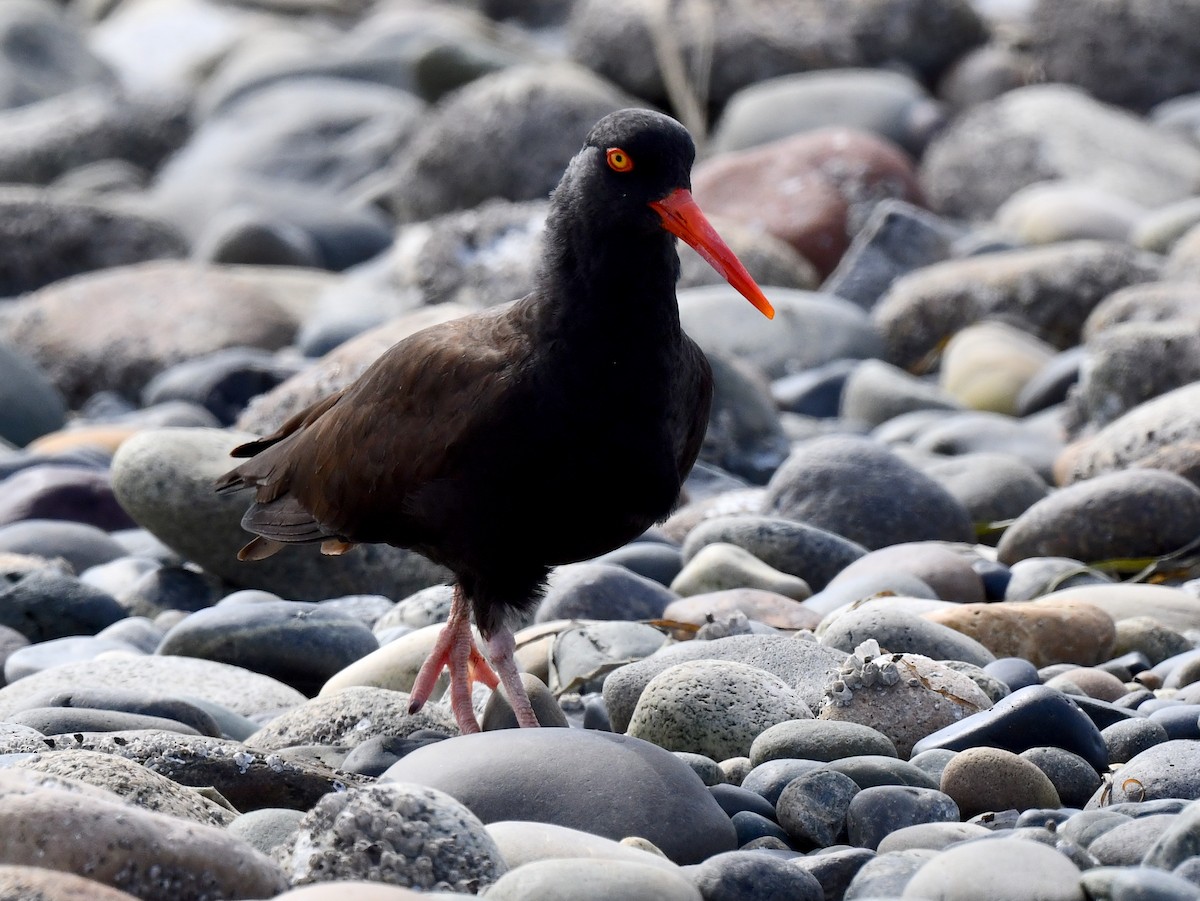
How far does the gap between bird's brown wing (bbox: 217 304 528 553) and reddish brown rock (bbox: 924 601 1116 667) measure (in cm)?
179

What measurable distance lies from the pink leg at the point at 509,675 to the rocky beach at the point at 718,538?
0.17 metres

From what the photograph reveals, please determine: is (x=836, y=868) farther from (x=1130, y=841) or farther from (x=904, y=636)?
(x=904, y=636)

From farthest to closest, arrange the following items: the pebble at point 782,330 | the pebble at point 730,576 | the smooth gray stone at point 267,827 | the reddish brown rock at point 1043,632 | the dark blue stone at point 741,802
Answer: the pebble at point 782,330
the pebble at point 730,576
the reddish brown rock at point 1043,632
the dark blue stone at point 741,802
the smooth gray stone at point 267,827

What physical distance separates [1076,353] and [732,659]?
16.2 feet

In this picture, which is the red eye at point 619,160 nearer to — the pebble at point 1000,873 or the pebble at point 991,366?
the pebble at point 1000,873

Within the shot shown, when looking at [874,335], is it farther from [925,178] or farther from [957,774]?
[957,774]

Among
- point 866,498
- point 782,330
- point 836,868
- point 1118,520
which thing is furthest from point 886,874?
point 782,330

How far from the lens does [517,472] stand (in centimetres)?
417

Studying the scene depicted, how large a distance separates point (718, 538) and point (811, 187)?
23.1 ft

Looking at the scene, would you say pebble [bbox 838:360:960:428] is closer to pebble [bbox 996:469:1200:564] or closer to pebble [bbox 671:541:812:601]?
pebble [bbox 996:469:1200:564]

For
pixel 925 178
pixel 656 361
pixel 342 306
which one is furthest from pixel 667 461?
pixel 925 178

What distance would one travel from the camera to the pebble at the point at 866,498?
6.72m

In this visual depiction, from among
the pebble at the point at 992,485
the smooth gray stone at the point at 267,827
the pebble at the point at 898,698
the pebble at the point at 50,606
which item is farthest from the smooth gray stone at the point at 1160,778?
the pebble at the point at 50,606

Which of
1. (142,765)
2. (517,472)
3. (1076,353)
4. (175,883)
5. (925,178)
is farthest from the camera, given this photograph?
(925,178)
